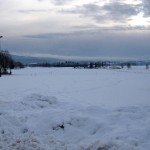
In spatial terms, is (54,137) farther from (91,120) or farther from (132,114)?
(132,114)

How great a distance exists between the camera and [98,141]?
10.1m

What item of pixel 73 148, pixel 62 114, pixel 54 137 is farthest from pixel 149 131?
pixel 62 114

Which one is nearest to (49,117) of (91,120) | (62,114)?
(62,114)

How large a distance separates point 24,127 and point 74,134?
5.92 ft

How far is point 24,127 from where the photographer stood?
39.9 feet

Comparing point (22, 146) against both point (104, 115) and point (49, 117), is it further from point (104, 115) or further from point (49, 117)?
point (104, 115)

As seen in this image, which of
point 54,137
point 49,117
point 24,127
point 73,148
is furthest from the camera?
point 49,117

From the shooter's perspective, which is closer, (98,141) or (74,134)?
(98,141)

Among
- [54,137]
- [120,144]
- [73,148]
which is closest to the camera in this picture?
[120,144]

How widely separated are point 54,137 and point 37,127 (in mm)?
1229

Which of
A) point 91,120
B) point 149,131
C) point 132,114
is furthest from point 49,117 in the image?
point 149,131

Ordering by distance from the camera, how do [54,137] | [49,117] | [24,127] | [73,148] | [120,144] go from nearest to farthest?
[120,144]
[73,148]
[54,137]
[24,127]
[49,117]

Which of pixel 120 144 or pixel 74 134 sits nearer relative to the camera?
pixel 120 144

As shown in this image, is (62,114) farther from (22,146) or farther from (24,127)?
(22,146)
